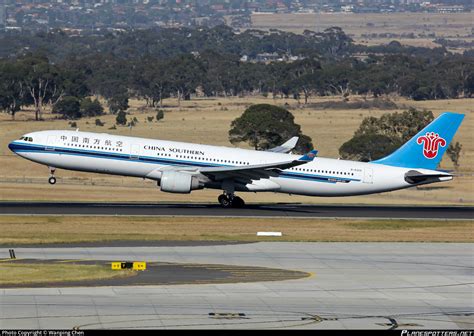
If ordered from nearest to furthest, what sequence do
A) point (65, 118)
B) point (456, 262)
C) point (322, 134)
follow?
point (456, 262) < point (322, 134) < point (65, 118)

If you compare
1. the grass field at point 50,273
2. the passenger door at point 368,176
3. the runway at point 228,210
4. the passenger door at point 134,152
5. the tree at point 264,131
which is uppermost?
the passenger door at point 134,152

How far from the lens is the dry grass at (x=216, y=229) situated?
166ft

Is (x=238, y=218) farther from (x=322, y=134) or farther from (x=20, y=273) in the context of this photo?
(x=322, y=134)

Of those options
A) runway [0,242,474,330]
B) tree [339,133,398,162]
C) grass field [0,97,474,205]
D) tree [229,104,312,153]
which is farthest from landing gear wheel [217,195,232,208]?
tree [229,104,312,153]

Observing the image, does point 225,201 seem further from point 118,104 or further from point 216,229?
point 118,104

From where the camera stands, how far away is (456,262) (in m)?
45.1

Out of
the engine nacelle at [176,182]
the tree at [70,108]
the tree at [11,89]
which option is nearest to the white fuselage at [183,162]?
the engine nacelle at [176,182]

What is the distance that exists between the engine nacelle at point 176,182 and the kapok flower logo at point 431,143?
14.5 metres

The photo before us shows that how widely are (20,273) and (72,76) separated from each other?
153m

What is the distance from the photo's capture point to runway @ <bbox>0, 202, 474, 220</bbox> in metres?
59.9

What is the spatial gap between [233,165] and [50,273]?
24952 millimetres

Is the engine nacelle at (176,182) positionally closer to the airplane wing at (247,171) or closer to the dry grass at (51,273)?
the airplane wing at (247,171)

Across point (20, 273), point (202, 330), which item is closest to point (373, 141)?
→ point (20, 273)

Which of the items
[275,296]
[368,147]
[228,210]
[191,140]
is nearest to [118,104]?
[191,140]
